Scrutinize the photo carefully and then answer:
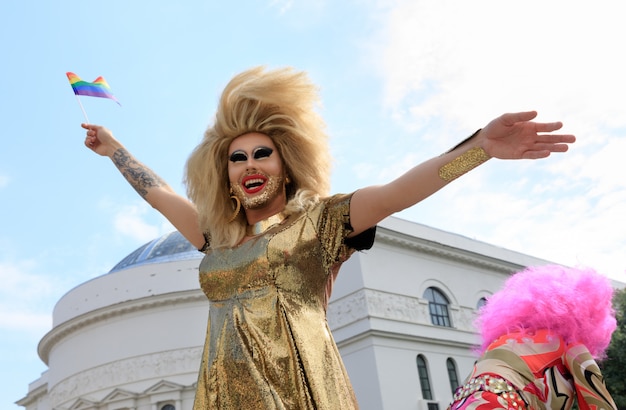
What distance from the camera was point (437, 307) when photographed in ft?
84.2

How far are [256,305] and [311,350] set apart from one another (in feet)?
0.92

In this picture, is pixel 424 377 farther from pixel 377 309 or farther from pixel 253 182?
pixel 253 182

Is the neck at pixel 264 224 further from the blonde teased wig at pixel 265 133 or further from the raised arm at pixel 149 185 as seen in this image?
the raised arm at pixel 149 185

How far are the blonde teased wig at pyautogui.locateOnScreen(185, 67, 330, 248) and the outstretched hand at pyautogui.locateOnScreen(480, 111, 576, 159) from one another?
835mm

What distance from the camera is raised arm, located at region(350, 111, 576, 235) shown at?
2.08 metres

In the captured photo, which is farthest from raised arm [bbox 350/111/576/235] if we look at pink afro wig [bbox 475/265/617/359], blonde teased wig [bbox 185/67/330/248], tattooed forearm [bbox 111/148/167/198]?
pink afro wig [bbox 475/265/617/359]

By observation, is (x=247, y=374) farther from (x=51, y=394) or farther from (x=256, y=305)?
(x=51, y=394)

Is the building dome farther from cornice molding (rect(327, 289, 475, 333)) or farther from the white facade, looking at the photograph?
cornice molding (rect(327, 289, 475, 333))

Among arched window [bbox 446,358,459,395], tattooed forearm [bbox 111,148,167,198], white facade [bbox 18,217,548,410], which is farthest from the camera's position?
arched window [bbox 446,358,459,395]

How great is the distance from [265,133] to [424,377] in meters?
22.3

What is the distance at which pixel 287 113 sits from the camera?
8.99ft

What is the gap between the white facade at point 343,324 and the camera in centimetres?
2267

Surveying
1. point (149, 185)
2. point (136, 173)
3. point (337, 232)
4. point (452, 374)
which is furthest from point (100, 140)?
point (452, 374)

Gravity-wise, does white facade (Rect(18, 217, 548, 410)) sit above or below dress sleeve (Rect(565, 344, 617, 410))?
above
